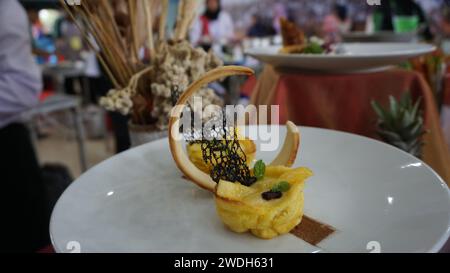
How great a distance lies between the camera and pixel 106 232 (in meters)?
0.45

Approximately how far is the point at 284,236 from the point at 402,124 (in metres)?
0.55

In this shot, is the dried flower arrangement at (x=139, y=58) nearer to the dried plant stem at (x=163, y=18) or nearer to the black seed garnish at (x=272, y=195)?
the dried plant stem at (x=163, y=18)

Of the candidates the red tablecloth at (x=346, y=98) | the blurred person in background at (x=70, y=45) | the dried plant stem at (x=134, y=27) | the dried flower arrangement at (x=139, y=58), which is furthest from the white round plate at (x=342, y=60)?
the blurred person in background at (x=70, y=45)

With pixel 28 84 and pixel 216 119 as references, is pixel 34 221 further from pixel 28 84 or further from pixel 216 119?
pixel 216 119

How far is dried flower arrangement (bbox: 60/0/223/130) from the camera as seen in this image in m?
0.66

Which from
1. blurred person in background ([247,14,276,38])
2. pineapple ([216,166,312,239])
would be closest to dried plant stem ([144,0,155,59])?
pineapple ([216,166,312,239])

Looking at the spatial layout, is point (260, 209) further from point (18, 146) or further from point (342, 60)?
point (18, 146)

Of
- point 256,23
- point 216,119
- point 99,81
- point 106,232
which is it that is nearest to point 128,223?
point 106,232

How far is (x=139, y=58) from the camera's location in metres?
0.73

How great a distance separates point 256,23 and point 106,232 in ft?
17.7

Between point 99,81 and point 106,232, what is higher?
point 106,232

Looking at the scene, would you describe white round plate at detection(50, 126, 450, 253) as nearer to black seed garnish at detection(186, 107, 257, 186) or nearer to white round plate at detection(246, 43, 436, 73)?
black seed garnish at detection(186, 107, 257, 186)

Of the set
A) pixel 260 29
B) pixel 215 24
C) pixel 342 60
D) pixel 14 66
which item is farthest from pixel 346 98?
pixel 260 29

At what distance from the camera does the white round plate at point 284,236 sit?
1.36 ft
